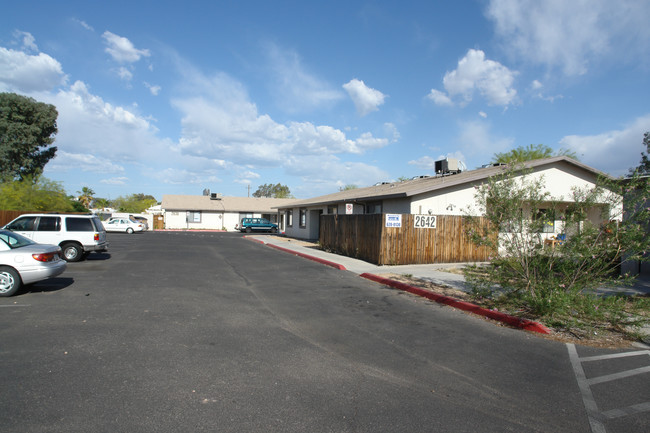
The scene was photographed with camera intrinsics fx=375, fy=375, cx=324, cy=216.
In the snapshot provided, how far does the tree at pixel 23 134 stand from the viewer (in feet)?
133

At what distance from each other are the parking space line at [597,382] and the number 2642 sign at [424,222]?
9.22 metres

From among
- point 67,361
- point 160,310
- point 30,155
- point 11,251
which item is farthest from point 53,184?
point 67,361

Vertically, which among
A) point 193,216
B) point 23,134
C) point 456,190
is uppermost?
point 23,134

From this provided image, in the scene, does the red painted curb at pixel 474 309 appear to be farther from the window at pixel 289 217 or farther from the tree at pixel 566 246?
the window at pixel 289 217

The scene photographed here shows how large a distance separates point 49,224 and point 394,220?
44.4 ft

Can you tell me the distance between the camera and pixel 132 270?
1274 cm

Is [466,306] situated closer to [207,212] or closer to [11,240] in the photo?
[11,240]

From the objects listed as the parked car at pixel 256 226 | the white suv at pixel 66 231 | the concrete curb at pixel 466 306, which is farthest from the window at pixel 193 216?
the concrete curb at pixel 466 306

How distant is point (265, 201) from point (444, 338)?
53.0 m

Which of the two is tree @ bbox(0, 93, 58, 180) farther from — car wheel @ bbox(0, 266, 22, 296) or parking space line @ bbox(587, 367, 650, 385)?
parking space line @ bbox(587, 367, 650, 385)

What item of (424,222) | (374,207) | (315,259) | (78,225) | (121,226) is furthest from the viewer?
(121,226)

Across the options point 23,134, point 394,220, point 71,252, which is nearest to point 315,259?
point 394,220

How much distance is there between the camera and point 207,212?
51.2 meters

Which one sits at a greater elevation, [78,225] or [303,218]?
[303,218]
